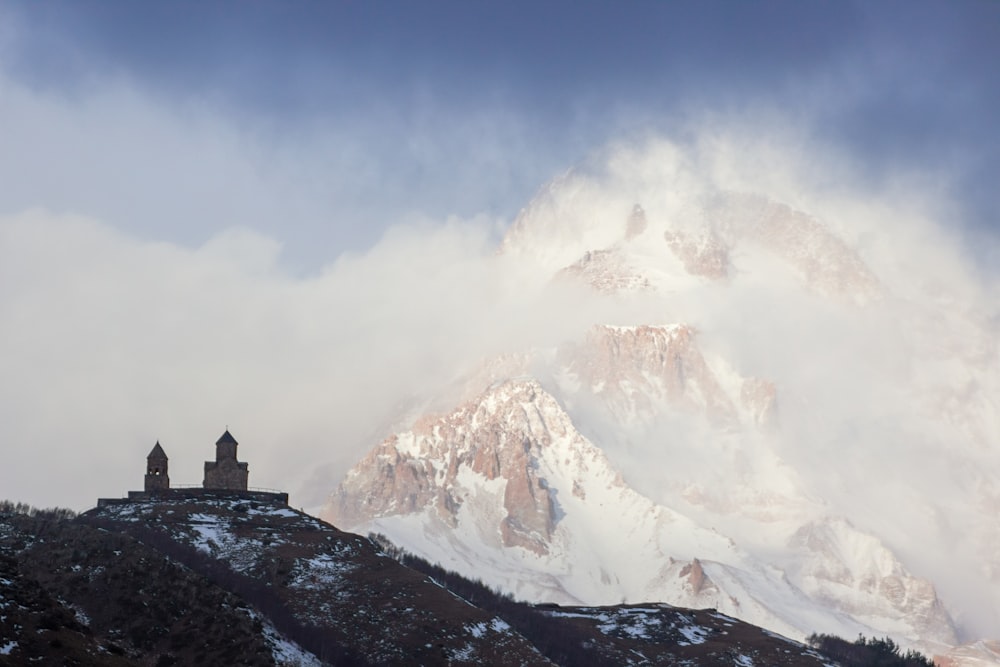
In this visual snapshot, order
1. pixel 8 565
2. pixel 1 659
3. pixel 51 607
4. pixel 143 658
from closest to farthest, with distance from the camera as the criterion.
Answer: pixel 1 659
pixel 51 607
pixel 8 565
pixel 143 658

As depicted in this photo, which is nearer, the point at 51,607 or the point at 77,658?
the point at 77,658

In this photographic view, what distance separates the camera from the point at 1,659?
464 feet

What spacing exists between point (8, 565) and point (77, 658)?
2828cm

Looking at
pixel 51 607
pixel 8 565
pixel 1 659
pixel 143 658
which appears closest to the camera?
pixel 1 659

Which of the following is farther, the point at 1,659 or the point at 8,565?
the point at 8,565

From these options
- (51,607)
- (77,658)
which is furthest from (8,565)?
(77,658)

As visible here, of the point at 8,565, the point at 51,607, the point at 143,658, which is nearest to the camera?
the point at 51,607

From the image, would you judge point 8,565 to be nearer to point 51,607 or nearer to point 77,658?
point 51,607

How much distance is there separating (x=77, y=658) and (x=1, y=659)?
355 inches

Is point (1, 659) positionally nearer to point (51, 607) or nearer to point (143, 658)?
point (51, 607)

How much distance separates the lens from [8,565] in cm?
17262

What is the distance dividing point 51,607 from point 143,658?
121 feet

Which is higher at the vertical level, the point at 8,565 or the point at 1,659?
the point at 8,565

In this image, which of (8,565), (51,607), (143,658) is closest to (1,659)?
(51,607)
